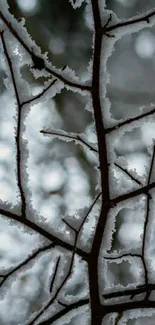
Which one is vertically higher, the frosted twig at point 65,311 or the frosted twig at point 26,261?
the frosted twig at point 26,261

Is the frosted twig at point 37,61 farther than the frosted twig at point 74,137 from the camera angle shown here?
No

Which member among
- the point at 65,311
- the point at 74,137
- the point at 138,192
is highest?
the point at 74,137

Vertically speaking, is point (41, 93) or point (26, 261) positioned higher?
point (41, 93)

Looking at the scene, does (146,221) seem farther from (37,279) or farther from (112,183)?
(37,279)

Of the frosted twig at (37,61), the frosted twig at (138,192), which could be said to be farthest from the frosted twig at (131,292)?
the frosted twig at (37,61)

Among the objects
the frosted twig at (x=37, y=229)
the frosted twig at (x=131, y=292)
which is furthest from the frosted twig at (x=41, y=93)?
the frosted twig at (x=131, y=292)

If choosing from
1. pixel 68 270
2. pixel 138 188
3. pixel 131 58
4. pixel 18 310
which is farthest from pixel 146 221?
pixel 18 310

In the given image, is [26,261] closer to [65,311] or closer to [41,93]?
[65,311]

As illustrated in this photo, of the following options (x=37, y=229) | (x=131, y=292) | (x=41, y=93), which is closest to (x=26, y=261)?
(x=37, y=229)

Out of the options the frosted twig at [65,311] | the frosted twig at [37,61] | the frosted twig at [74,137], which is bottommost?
the frosted twig at [65,311]

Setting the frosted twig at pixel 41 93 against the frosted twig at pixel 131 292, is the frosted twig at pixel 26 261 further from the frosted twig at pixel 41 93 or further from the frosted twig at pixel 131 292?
the frosted twig at pixel 41 93

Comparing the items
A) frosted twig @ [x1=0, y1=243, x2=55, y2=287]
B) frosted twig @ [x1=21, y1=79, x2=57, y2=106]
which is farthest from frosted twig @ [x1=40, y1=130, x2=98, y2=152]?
frosted twig @ [x1=0, y1=243, x2=55, y2=287]
